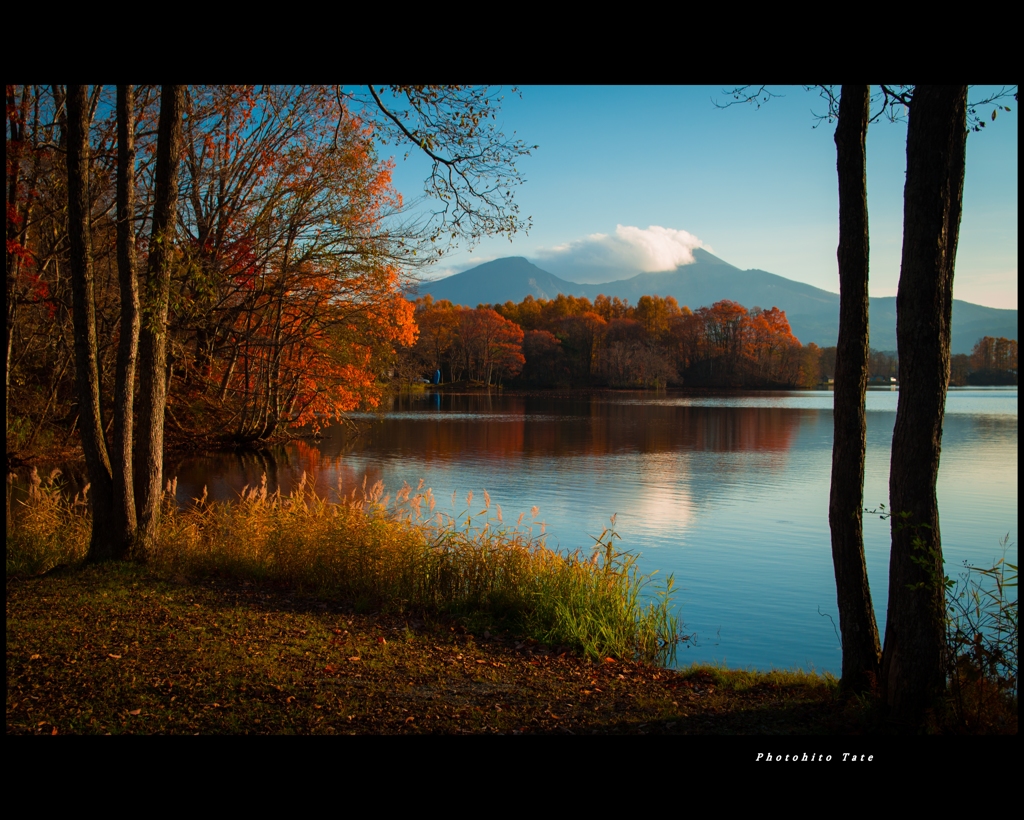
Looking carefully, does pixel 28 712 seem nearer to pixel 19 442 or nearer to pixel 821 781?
pixel 821 781

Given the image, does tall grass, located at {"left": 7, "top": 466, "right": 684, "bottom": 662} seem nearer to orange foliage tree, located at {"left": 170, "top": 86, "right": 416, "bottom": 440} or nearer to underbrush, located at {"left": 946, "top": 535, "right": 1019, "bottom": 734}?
underbrush, located at {"left": 946, "top": 535, "right": 1019, "bottom": 734}

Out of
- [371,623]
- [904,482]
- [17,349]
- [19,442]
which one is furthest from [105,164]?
[904,482]

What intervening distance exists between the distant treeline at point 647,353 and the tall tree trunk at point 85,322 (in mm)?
66563

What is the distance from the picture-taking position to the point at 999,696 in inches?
159

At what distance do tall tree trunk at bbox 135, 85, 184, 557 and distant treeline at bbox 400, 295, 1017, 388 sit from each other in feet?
217

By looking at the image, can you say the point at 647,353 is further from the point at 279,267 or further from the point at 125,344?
the point at 125,344

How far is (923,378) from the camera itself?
13.1 feet

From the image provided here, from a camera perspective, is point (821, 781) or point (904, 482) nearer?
point (821, 781)

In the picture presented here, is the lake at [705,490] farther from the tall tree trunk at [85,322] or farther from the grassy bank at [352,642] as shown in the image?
the tall tree trunk at [85,322]

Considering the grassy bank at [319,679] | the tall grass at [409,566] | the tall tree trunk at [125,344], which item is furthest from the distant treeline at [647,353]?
the grassy bank at [319,679]

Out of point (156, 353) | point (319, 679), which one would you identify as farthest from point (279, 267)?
point (319, 679)

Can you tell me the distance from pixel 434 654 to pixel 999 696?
3.70m

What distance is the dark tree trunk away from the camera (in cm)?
457

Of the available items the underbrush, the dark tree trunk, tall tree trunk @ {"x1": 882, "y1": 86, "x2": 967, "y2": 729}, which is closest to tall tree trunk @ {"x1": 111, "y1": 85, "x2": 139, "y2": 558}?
the dark tree trunk
